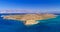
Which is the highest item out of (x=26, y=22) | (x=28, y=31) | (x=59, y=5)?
(x=59, y=5)

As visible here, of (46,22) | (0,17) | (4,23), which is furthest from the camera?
(46,22)

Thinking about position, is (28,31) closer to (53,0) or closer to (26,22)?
Result: (26,22)

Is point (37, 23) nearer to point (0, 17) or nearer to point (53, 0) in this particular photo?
point (53, 0)

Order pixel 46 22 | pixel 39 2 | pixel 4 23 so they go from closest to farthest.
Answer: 1. pixel 39 2
2. pixel 4 23
3. pixel 46 22

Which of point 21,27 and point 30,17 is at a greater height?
point 30,17

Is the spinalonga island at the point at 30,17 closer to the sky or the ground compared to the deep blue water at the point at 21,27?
closer to the sky

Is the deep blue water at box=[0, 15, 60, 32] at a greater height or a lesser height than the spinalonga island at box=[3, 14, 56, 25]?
→ lesser

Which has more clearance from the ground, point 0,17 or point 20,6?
point 20,6

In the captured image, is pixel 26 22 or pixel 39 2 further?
pixel 26 22

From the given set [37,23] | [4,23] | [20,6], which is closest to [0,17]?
[4,23]
